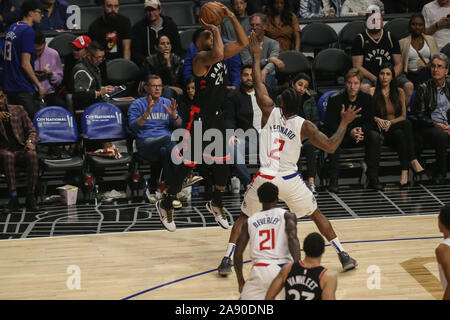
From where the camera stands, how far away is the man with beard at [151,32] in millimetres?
10852

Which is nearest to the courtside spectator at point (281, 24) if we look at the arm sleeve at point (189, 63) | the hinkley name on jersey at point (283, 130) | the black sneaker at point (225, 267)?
the arm sleeve at point (189, 63)

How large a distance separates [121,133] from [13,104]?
1542 mm

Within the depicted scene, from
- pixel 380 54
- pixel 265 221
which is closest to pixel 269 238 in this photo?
pixel 265 221

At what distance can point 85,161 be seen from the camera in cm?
970

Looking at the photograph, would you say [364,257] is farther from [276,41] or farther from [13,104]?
[13,104]

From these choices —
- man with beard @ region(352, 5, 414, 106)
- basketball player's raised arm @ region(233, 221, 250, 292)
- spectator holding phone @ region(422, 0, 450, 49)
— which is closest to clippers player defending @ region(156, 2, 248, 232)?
basketball player's raised arm @ region(233, 221, 250, 292)

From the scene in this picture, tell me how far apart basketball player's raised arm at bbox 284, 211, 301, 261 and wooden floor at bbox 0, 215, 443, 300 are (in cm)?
109

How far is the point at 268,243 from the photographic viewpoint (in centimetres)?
544

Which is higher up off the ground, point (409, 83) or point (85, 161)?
point (409, 83)

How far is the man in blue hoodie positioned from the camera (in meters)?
9.53

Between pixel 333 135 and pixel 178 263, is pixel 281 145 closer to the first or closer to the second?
pixel 333 135

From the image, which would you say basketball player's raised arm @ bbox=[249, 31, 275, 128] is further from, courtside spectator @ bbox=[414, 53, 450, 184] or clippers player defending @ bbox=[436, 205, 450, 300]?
courtside spectator @ bbox=[414, 53, 450, 184]

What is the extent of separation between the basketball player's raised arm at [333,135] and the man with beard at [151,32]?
4799 millimetres
